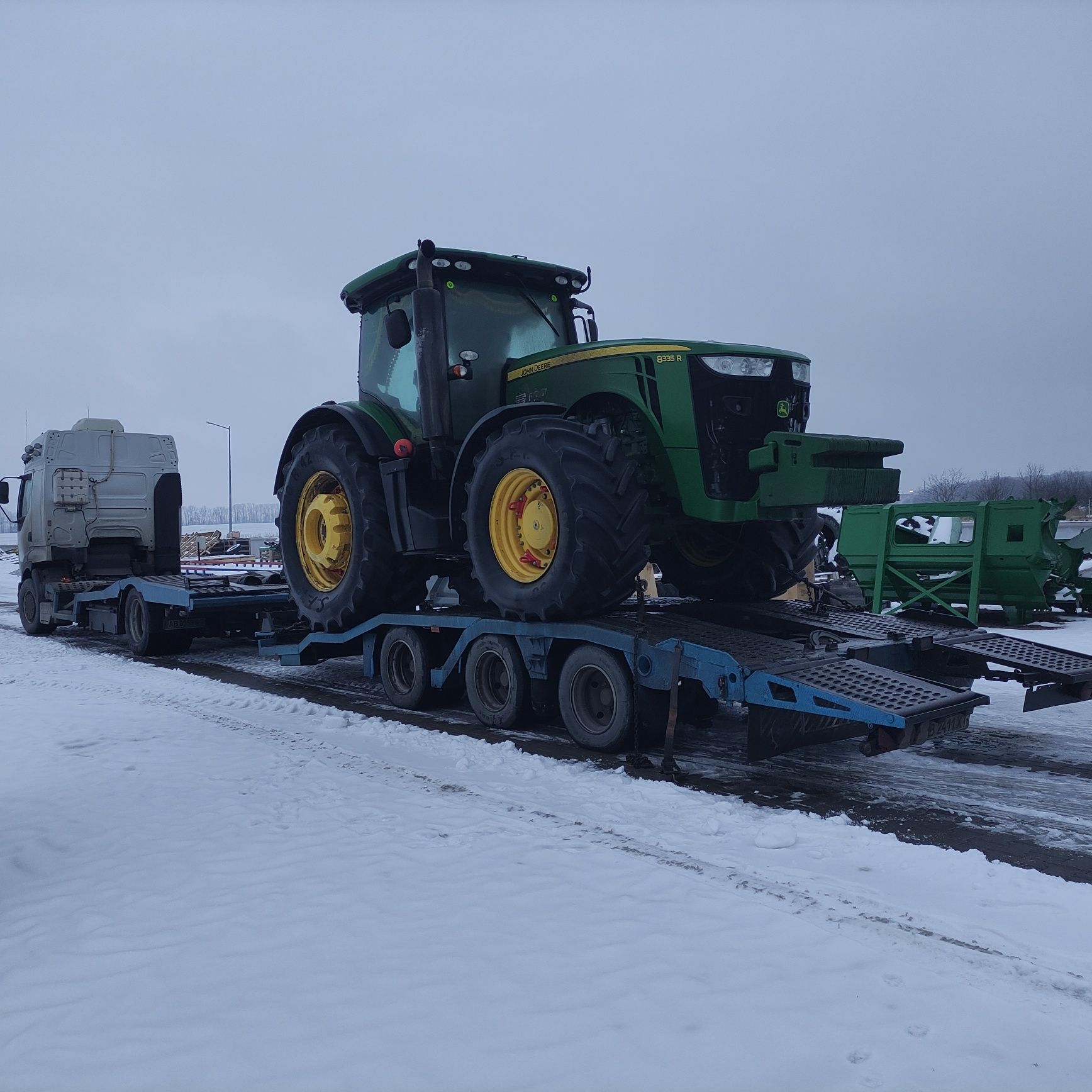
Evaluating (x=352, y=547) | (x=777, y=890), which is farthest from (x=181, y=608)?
(x=777, y=890)

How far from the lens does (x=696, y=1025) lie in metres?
2.71

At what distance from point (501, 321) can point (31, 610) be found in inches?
356

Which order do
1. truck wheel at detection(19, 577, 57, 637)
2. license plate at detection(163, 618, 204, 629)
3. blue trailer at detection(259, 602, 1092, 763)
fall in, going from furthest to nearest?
truck wheel at detection(19, 577, 57, 637)
license plate at detection(163, 618, 204, 629)
blue trailer at detection(259, 602, 1092, 763)

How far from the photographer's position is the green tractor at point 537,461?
5652 mm

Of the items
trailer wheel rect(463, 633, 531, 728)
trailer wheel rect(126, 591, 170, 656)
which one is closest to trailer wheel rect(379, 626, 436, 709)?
trailer wheel rect(463, 633, 531, 728)

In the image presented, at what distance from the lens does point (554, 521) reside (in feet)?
19.3

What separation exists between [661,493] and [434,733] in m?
2.17

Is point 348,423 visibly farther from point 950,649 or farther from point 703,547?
point 950,649

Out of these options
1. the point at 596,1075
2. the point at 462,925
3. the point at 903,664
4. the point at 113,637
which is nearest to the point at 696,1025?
the point at 596,1075

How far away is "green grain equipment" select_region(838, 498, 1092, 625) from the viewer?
11531 millimetres

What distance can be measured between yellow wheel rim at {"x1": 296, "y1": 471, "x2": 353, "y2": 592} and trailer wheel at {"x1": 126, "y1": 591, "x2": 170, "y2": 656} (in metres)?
3.24

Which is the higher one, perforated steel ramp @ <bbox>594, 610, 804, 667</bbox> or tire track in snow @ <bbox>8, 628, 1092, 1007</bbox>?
perforated steel ramp @ <bbox>594, 610, 804, 667</bbox>

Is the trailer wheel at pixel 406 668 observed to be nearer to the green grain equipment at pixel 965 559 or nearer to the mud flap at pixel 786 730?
the mud flap at pixel 786 730

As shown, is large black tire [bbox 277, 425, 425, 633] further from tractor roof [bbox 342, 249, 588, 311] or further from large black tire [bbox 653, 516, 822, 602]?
large black tire [bbox 653, 516, 822, 602]
